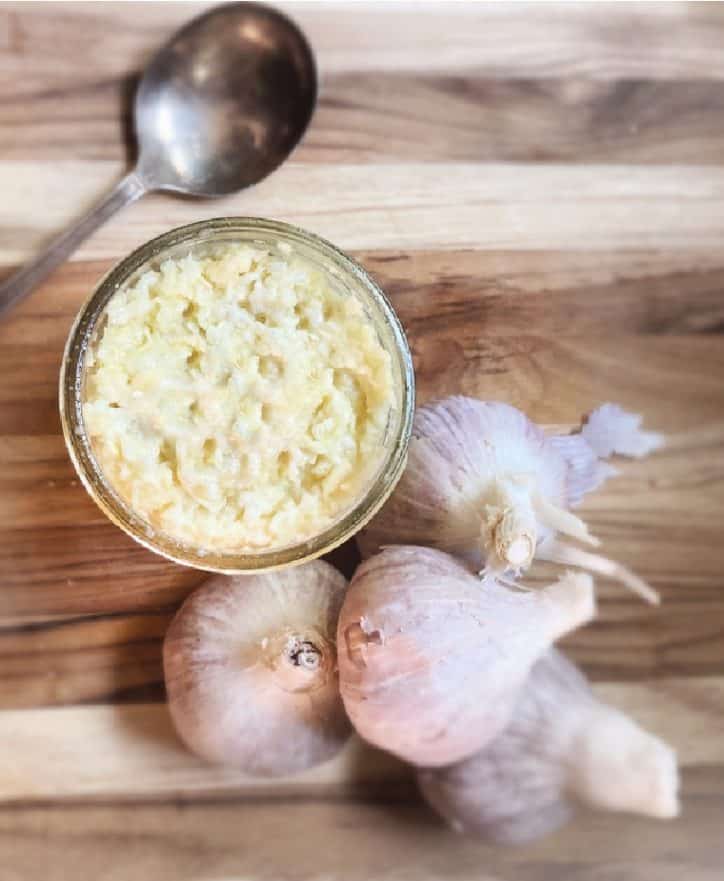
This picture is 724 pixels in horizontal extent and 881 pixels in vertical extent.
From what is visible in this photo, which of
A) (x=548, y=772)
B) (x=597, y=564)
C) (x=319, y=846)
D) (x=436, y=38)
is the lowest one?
(x=319, y=846)

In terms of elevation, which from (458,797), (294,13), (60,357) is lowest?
(458,797)

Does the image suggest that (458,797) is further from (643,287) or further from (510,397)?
(643,287)

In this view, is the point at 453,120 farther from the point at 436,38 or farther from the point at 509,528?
the point at 509,528

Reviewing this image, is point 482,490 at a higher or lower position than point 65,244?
lower

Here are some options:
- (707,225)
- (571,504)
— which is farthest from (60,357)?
(707,225)

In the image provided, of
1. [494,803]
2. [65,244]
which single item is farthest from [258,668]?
[65,244]

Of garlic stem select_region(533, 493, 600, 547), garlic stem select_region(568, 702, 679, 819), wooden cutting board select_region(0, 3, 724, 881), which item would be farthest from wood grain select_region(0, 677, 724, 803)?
garlic stem select_region(533, 493, 600, 547)

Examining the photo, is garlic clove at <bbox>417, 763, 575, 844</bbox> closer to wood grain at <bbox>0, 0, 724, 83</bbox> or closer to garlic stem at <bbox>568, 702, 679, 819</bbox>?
garlic stem at <bbox>568, 702, 679, 819</bbox>
